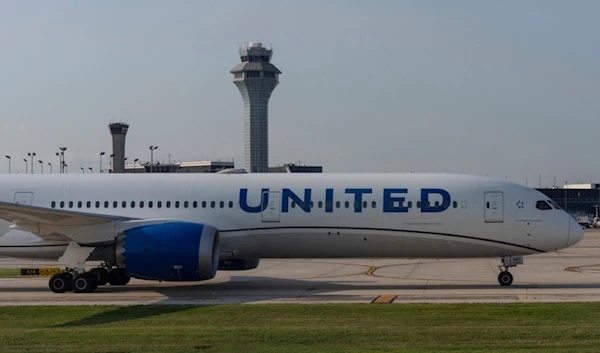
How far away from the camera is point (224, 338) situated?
55.5ft

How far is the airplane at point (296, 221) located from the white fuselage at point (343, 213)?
0.11ft

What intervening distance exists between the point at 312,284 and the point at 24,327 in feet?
40.9

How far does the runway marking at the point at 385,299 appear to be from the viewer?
23.1 metres

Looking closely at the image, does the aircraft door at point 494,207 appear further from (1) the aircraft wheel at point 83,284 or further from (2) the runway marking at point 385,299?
(1) the aircraft wheel at point 83,284

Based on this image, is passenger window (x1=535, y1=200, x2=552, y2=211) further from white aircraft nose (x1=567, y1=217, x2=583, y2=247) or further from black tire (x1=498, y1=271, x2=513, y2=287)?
black tire (x1=498, y1=271, x2=513, y2=287)

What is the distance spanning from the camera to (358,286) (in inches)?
1125

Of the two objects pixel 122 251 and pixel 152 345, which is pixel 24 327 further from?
pixel 122 251

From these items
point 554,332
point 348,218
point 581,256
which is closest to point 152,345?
point 554,332

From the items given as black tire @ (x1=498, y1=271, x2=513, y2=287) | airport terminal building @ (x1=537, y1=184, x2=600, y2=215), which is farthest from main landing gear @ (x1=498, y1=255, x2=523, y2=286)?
airport terminal building @ (x1=537, y1=184, x2=600, y2=215)

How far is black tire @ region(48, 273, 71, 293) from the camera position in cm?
2744

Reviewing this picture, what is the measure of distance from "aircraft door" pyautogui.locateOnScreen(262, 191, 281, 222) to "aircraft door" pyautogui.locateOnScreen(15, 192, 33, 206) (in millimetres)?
8281

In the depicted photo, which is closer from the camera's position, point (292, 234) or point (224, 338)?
point (224, 338)

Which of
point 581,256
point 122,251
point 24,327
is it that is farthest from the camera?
point 581,256

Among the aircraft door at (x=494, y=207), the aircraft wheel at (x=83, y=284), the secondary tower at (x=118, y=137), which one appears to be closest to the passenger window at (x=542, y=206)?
the aircraft door at (x=494, y=207)
